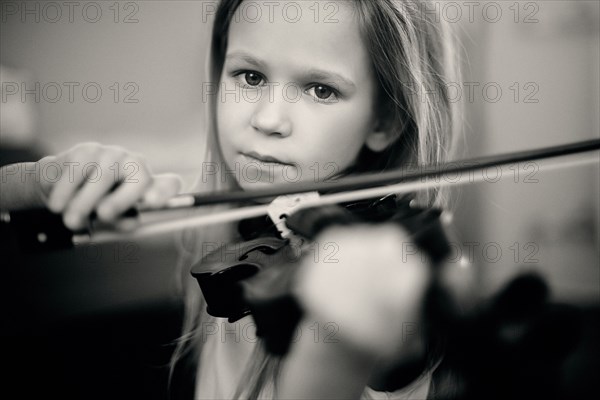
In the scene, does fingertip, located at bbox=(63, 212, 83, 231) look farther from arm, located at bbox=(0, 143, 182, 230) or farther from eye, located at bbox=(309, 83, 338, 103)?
eye, located at bbox=(309, 83, 338, 103)

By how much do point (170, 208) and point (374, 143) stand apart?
281mm

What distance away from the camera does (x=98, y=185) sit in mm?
435

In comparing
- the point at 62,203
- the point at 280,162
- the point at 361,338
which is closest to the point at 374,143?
the point at 280,162

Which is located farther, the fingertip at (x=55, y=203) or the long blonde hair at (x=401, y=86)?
the long blonde hair at (x=401, y=86)

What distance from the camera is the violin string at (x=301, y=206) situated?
1.52ft

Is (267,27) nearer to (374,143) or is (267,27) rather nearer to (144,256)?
(374,143)

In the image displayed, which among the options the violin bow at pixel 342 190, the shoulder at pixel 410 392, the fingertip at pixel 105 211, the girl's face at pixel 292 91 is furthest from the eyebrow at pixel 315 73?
the shoulder at pixel 410 392

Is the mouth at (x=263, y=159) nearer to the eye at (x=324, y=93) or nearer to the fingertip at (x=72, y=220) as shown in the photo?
the eye at (x=324, y=93)

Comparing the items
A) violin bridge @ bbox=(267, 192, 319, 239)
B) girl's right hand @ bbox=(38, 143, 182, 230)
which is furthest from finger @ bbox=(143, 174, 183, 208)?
violin bridge @ bbox=(267, 192, 319, 239)

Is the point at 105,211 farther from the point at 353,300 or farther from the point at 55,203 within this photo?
the point at 353,300

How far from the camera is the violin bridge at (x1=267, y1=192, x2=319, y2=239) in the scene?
538 mm

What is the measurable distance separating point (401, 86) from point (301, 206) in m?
0.21

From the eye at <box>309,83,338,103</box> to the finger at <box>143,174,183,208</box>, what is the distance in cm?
19

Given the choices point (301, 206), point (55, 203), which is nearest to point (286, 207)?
point (301, 206)
